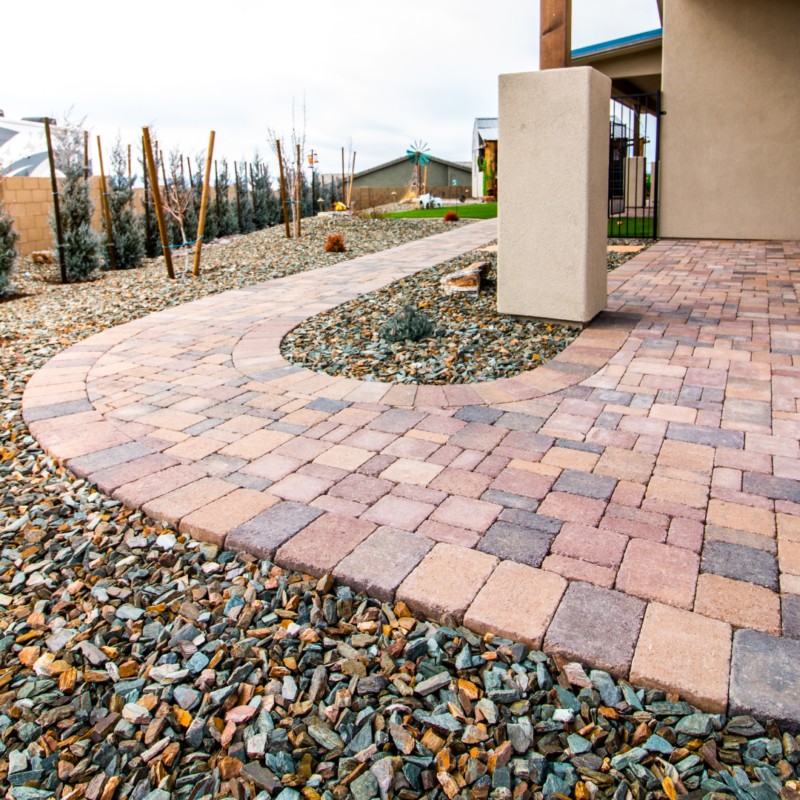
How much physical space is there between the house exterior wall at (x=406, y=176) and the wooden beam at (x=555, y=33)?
30031mm

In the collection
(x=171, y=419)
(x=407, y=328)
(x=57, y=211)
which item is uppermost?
(x=57, y=211)

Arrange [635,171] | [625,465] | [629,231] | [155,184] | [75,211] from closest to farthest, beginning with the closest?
[625,465] → [155,184] → [75,211] → [629,231] → [635,171]

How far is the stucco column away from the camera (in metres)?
4.23

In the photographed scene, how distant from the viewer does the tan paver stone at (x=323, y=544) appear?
6.71 feet

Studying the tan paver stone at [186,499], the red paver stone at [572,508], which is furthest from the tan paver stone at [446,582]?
the tan paver stone at [186,499]

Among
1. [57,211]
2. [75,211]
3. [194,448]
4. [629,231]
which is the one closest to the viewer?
[194,448]

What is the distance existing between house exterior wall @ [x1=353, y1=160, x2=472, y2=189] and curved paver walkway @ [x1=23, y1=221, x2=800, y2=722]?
31016mm

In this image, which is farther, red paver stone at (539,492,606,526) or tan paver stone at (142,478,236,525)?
tan paver stone at (142,478,236,525)

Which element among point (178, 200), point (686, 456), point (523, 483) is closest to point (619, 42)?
point (178, 200)

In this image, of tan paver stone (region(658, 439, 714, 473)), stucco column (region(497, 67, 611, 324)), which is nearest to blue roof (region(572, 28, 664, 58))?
stucco column (region(497, 67, 611, 324))

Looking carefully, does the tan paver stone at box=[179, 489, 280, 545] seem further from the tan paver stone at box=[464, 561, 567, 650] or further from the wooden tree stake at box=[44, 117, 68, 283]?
the wooden tree stake at box=[44, 117, 68, 283]

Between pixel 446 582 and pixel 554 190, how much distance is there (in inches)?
130

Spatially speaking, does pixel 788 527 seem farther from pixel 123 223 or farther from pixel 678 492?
pixel 123 223

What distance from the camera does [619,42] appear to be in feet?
38.1
